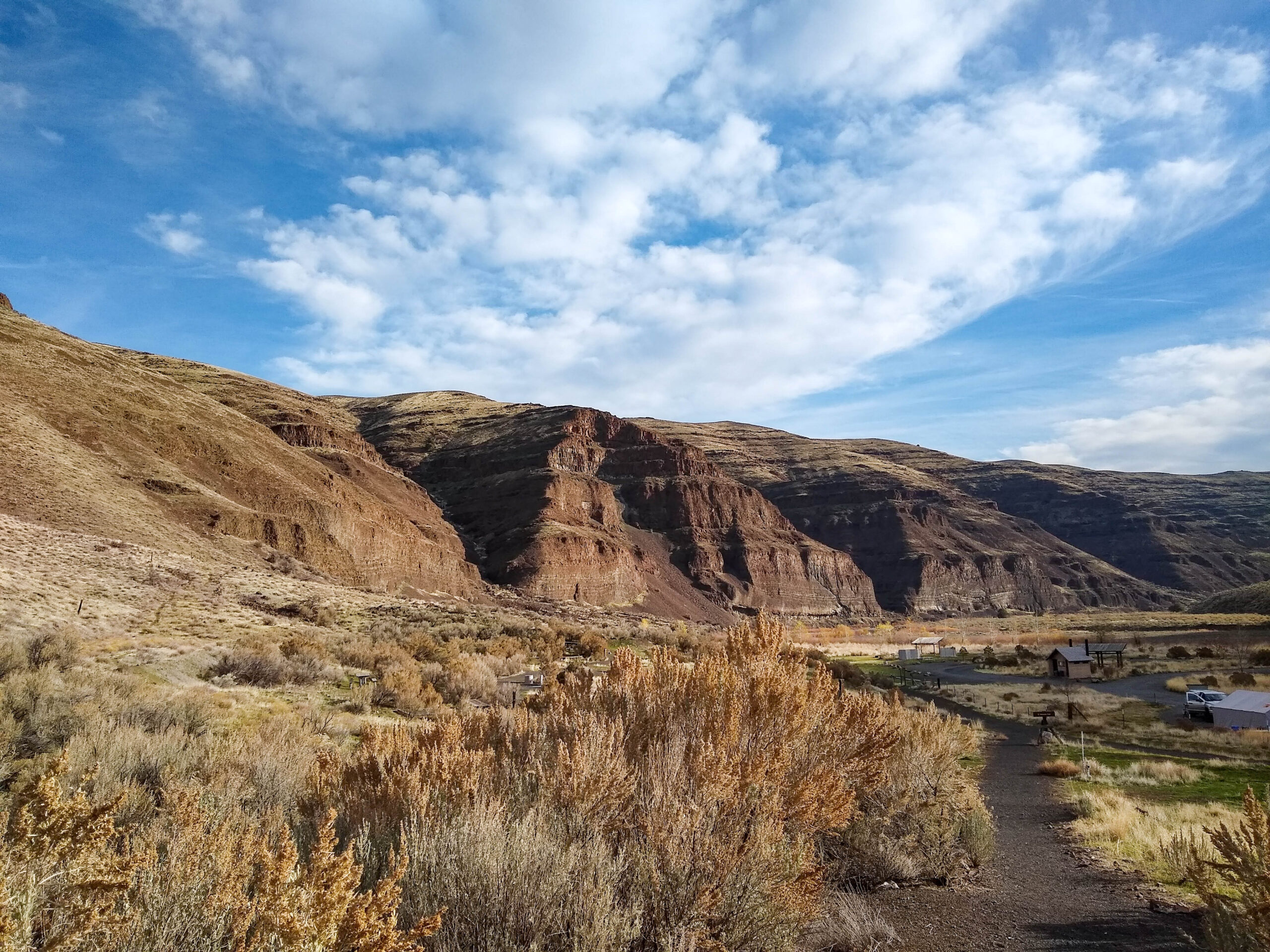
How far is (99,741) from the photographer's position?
705 cm

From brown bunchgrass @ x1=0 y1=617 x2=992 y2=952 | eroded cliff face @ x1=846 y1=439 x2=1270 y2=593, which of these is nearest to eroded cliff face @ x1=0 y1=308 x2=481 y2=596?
brown bunchgrass @ x1=0 y1=617 x2=992 y2=952

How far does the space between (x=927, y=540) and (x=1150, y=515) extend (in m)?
75.6

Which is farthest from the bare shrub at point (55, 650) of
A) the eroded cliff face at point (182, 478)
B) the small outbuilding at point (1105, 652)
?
the small outbuilding at point (1105, 652)

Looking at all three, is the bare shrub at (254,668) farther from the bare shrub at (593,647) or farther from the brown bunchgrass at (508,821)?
the bare shrub at (593,647)

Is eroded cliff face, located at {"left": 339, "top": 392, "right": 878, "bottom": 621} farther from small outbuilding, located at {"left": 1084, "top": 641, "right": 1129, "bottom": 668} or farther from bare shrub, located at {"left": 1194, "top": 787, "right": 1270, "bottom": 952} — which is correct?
bare shrub, located at {"left": 1194, "top": 787, "right": 1270, "bottom": 952}

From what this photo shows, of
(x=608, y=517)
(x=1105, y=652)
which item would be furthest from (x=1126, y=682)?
(x=608, y=517)

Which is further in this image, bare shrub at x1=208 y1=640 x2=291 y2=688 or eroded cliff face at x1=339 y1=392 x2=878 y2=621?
eroded cliff face at x1=339 y1=392 x2=878 y2=621

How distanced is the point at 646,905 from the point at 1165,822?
37.0 feet

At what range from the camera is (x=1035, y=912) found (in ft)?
23.0

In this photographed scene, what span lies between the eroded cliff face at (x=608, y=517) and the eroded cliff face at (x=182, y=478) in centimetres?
1152

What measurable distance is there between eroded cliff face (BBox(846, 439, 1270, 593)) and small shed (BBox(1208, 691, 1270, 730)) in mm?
144401

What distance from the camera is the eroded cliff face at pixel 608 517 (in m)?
83.2

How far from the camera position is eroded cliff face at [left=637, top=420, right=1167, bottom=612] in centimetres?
12312

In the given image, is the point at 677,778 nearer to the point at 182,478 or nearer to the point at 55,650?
the point at 55,650
